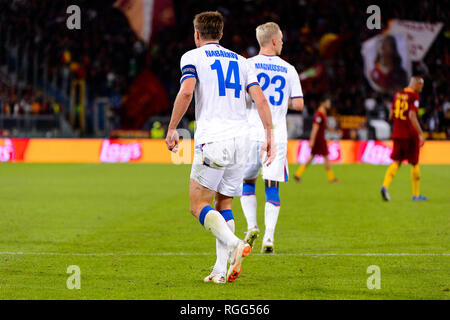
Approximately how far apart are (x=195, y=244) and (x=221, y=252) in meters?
2.45

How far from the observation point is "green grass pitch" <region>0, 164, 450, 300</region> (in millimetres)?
6215

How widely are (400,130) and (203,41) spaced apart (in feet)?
28.8

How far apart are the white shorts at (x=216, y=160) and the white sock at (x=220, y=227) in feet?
0.84

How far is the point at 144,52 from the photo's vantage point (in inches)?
1379

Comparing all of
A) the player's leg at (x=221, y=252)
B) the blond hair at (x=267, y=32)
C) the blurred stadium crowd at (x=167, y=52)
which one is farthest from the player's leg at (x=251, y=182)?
the blurred stadium crowd at (x=167, y=52)

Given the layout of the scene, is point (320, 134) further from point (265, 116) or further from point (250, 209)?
point (265, 116)

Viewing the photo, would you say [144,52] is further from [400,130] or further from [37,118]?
[400,130]

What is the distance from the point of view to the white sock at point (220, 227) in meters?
6.14

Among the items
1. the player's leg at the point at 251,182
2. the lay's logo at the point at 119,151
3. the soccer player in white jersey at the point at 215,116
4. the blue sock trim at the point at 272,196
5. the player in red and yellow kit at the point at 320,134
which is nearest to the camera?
the soccer player in white jersey at the point at 215,116

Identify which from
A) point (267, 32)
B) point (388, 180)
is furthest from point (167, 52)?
point (267, 32)

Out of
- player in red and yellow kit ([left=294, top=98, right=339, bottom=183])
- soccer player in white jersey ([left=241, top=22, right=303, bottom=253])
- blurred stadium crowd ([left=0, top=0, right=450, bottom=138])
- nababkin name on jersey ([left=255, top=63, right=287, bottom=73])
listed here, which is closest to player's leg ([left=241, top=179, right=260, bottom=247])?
soccer player in white jersey ([left=241, top=22, right=303, bottom=253])

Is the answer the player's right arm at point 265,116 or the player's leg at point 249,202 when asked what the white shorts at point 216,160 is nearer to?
the player's right arm at point 265,116

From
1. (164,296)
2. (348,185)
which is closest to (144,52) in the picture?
(348,185)

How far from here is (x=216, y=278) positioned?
647 cm
